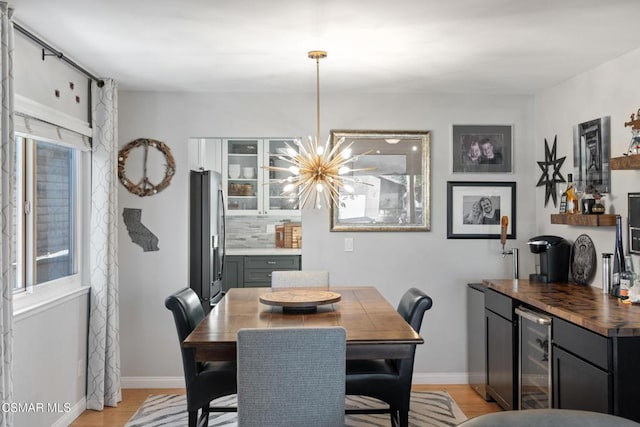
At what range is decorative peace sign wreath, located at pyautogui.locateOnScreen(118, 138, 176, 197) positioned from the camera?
15.4 feet

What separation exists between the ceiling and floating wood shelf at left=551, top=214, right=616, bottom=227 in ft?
3.34

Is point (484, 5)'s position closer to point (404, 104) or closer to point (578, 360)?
point (578, 360)

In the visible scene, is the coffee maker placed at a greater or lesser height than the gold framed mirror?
lesser

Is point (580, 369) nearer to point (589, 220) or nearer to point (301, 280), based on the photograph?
point (589, 220)

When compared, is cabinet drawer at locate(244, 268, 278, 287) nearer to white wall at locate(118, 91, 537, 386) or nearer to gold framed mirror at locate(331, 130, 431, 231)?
white wall at locate(118, 91, 537, 386)

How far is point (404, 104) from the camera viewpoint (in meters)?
4.87

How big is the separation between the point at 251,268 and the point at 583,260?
3411mm

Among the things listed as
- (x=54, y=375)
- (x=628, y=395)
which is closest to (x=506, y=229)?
(x=628, y=395)

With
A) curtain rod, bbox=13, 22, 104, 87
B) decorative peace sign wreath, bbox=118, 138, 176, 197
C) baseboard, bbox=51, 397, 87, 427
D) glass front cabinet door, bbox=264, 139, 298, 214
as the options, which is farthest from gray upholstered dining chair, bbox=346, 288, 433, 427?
glass front cabinet door, bbox=264, 139, 298, 214

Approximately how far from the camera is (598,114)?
3879 millimetres

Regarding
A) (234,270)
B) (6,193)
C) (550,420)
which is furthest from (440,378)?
(6,193)

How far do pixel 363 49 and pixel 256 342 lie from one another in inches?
77.9

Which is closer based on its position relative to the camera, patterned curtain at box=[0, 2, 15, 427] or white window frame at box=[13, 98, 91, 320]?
patterned curtain at box=[0, 2, 15, 427]

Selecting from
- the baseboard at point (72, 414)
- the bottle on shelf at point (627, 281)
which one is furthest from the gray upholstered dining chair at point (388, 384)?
the baseboard at point (72, 414)
